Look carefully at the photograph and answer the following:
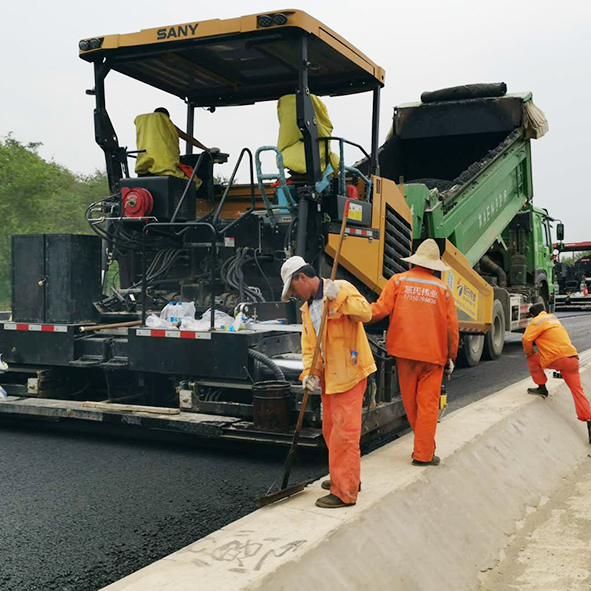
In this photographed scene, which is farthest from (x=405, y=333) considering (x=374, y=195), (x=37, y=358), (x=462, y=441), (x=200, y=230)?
(x=37, y=358)

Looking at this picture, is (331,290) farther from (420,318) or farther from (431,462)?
(431,462)

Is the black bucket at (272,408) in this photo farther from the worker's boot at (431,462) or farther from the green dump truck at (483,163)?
the green dump truck at (483,163)

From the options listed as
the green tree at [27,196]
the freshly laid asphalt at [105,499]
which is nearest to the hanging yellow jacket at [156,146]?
the freshly laid asphalt at [105,499]

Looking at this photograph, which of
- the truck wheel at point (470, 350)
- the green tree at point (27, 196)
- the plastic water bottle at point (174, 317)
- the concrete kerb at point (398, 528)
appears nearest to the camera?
the concrete kerb at point (398, 528)

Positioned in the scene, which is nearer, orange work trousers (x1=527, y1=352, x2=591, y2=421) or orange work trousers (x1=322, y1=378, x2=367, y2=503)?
orange work trousers (x1=322, y1=378, x2=367, y2=503)

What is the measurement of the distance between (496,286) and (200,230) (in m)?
6.03

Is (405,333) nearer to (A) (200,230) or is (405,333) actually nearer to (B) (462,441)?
(B) (462,441)

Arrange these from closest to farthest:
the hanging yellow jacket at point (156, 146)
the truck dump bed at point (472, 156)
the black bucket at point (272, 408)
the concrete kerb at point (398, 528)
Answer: the concrete kerb at point (398, 528) → the black bucket at point (272, 408) → the hanging yellow jacket at point (156, 146) → the truck dump bed at point (472, 156)

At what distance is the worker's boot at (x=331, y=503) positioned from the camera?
3582mm

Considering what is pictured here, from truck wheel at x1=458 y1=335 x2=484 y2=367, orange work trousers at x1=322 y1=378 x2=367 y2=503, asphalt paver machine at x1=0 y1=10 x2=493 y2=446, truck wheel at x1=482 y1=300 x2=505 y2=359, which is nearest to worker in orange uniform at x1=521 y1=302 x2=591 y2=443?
asphalt paver machine at x1=0 y1=10 x2=493 y2=446

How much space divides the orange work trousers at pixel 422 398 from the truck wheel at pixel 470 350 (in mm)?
5262

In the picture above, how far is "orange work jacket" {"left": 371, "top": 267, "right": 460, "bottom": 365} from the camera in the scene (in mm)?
4445

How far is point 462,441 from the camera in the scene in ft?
15.9

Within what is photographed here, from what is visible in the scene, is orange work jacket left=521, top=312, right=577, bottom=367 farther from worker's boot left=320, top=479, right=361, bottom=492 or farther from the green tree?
the green tree
